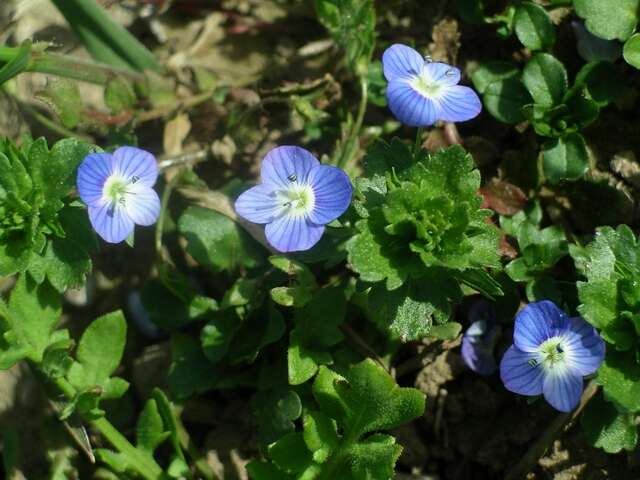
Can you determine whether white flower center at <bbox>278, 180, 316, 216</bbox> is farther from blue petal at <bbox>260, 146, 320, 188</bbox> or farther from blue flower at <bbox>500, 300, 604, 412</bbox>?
blue flower at <bbox>500, 300, 604, 412</bbox>

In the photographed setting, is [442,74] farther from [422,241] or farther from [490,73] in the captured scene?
[422,241]

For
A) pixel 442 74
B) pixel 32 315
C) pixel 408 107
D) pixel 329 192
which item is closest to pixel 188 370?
pixel 32 315

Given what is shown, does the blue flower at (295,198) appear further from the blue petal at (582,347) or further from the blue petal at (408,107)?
the blue petal at (582,347)

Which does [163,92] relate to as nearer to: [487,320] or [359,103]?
[359,103]

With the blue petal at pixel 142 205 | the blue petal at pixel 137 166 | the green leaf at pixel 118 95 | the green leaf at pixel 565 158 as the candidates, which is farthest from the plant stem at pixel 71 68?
the green leaf at pixel 565 158

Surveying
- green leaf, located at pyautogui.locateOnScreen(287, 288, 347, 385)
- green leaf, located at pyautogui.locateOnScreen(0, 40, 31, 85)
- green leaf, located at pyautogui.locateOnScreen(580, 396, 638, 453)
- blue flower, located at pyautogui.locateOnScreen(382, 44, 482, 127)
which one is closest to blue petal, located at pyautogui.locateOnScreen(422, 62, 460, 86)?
blue flower, located at pyautogui.locateOnScreen(382, 44, 482, 127)
